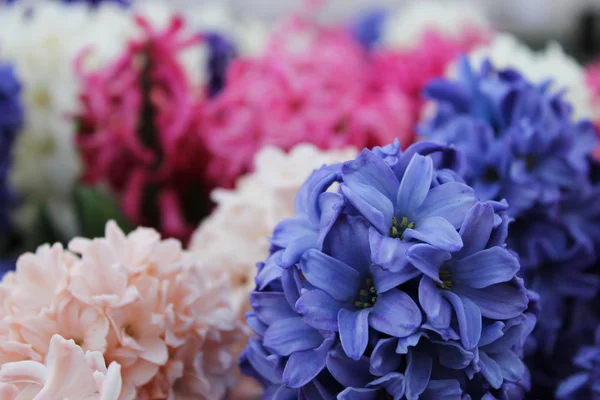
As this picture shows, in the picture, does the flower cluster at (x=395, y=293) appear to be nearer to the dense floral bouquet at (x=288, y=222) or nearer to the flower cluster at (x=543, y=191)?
the dense floral bouquet at (x=288, y=222)

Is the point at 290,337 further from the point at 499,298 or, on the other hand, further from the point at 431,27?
the point at 431,27

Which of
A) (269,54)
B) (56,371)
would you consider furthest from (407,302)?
(269,54)

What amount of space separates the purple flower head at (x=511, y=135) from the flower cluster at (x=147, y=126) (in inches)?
8.5

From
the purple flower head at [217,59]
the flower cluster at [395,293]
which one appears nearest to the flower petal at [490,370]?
the flower cluster at [395,293]

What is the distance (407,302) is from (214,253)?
7.4 inches

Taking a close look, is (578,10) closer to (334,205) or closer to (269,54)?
(269,54)

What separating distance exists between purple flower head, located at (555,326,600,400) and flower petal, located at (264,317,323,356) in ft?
0.57

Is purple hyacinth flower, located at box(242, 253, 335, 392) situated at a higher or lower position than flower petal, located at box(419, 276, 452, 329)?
lower

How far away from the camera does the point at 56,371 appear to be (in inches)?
11.0

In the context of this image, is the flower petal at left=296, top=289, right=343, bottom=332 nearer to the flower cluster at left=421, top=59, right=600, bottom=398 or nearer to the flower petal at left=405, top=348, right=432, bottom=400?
the flower petal at left=405, top=348, right=432, bottom=400

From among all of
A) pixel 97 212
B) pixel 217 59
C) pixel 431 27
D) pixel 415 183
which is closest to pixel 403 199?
pixel 415 183

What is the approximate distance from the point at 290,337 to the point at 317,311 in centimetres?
3

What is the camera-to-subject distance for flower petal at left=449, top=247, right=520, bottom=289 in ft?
0.93

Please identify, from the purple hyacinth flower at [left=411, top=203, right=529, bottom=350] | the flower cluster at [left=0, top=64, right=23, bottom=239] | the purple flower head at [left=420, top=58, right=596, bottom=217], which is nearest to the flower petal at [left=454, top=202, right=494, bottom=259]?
the purple hyacinth flower at [left=411, top=203, right=529, bottom=350]
